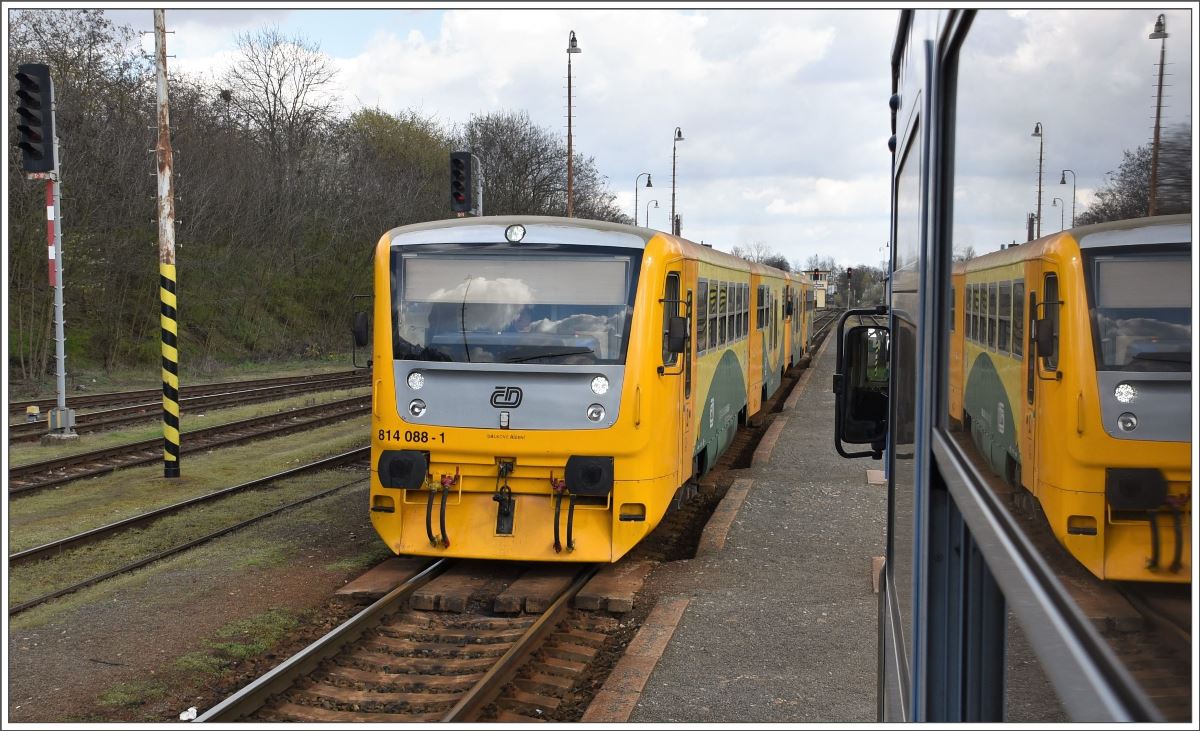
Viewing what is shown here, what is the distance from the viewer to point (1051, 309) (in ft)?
4.73

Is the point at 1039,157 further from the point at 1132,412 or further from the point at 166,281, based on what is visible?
the point at 166,281

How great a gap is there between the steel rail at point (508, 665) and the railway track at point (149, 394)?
15.7 meters

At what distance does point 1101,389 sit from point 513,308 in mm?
7773

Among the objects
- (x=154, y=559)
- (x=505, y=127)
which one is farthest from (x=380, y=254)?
(x=505, y=127)

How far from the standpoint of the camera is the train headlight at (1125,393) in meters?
1.20

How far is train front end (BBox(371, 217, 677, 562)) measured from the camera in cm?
874

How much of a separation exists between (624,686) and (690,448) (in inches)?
165

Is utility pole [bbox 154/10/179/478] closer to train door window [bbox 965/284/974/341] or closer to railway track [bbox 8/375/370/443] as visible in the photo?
railway track [bbox 8/375/370/443]

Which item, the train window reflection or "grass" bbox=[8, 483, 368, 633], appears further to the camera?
"grass" bbox=[8, 483, 368, 633]

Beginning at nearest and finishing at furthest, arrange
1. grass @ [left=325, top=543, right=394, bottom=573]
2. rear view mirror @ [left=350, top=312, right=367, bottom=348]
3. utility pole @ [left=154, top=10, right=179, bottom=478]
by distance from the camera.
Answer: rear view mirror @ [left=350, top=312, right=367, bottom=348], grass @ [left=325, top=543, right=394, bottom=573], utility pole @ [left=154, top=10, right=179, bottom=478]

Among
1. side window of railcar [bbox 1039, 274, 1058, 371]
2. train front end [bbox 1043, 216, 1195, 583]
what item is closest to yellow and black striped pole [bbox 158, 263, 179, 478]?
side window of railcar [bbox 1039, 274, 1058, 371]

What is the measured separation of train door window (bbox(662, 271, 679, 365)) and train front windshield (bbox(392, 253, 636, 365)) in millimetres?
450

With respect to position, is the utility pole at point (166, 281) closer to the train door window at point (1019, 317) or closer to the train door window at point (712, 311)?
the train door window at point (712, 311)

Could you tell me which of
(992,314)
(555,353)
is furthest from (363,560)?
(992,314)
